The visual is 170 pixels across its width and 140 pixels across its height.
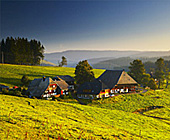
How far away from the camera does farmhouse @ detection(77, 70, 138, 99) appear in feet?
166

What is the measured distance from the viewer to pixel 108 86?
56.4 metres

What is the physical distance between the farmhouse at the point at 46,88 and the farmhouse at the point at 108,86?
6.90m

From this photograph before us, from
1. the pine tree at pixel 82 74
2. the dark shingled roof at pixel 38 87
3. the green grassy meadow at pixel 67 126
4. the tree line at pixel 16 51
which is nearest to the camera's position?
the green grassy meadow at pixel 67 126

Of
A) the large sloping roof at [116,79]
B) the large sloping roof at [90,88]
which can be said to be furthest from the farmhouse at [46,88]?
the large sloping roof at [116,79]

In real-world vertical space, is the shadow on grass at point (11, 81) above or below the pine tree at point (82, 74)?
below

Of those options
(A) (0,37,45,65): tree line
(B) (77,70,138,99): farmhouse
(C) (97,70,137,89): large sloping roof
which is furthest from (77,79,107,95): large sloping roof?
(A) (0,37,45,65): tree line

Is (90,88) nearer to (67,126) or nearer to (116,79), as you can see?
(116,79)

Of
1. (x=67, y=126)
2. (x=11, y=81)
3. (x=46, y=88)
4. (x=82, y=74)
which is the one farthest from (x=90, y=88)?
(x=11, y=81)

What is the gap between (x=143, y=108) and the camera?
41625mm

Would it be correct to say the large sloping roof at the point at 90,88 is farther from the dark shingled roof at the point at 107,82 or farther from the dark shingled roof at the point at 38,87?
the dark shingled roof at the point at 38,87

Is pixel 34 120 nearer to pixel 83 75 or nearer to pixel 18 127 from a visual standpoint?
pixel 18 127

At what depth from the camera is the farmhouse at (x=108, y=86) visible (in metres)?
50.5

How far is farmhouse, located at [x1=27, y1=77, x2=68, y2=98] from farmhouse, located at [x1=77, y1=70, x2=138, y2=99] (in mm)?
6897

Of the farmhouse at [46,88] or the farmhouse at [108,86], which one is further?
the farmhouse at [108,86]
